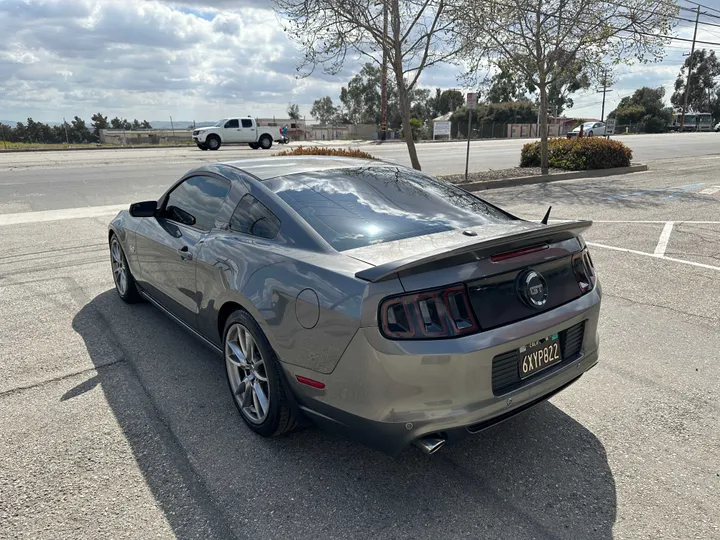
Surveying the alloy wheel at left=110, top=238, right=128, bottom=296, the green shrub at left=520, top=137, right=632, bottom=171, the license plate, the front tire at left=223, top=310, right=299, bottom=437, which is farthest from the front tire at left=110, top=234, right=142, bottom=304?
the green shrub at left=520, top=137, right=632, bottom=171

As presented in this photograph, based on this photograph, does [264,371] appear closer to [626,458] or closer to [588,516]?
[588,516]

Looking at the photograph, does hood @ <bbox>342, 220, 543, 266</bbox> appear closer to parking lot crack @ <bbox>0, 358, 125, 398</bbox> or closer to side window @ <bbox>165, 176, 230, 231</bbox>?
side window @ <bbox>165, 176, 230, 231</bbox>

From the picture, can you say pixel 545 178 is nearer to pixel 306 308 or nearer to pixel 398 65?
pixel 398 65

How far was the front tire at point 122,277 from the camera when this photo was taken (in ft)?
16.7

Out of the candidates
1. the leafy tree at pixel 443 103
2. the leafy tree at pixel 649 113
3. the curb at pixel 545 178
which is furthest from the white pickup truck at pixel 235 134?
the leafy tree at pixel 443 103

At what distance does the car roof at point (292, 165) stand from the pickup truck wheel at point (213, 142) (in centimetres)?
2932

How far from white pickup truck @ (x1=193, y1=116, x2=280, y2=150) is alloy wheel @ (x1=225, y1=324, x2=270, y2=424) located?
30.3m

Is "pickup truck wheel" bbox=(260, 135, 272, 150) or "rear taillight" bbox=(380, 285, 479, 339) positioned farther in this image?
"pickup truck wheel" bbox=(260, 135, 272, 150)

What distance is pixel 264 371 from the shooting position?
9.76ft

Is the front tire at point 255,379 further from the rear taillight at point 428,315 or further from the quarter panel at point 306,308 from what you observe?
the rear taillight at point 428,315

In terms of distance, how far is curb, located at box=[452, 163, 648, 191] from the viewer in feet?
46.1

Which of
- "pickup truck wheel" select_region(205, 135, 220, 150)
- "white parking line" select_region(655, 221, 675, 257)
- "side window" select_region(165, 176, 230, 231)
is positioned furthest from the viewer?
"pickup truck wheel" select_region(205, 135, 220, 150)

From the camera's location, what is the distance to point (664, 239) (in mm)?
7605

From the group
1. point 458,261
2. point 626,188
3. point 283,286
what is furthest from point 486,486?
point 626,188
